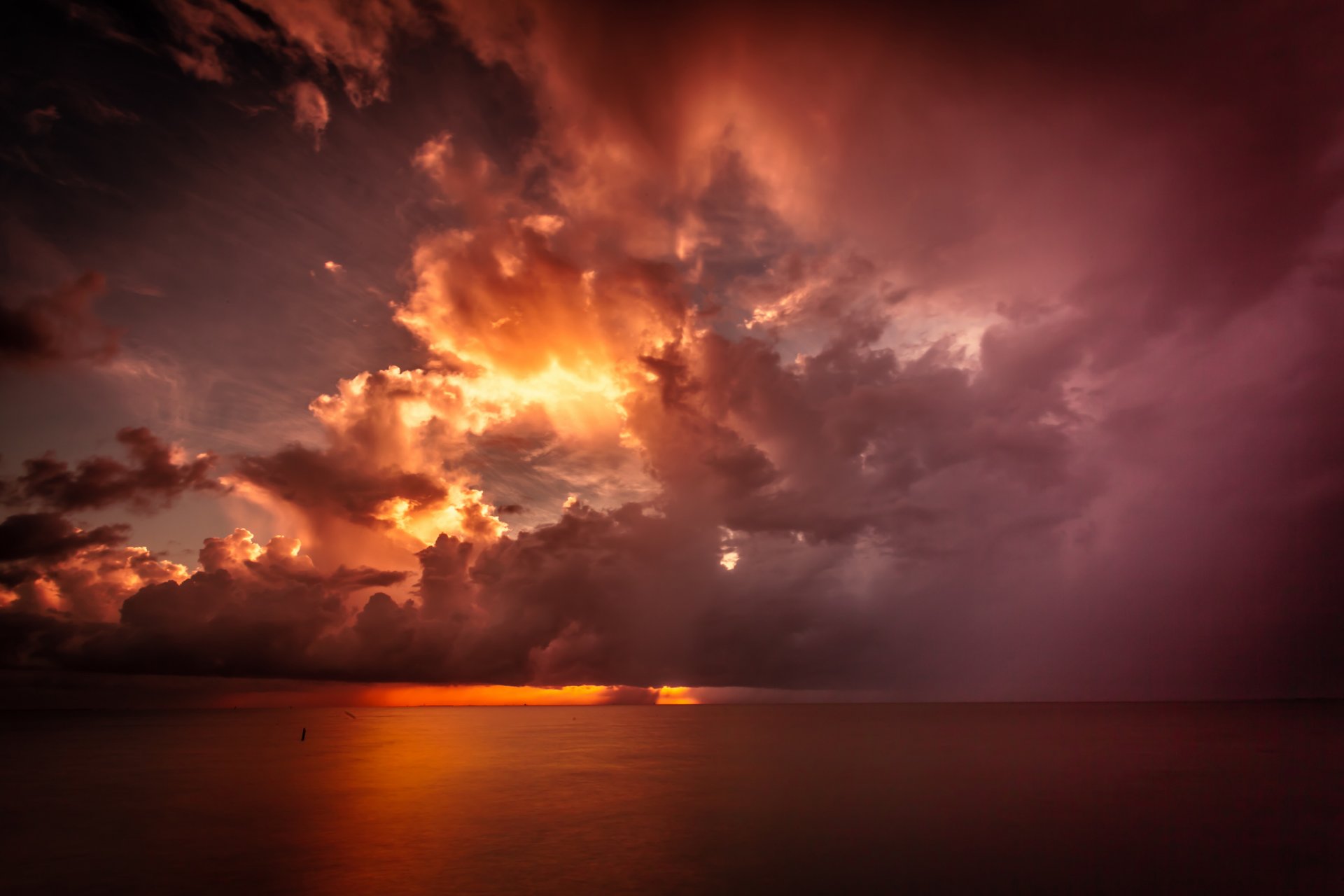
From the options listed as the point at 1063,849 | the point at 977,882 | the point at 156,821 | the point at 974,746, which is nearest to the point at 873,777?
the point at 1063,849

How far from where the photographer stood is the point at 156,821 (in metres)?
55.4

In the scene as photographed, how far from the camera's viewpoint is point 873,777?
258 feet

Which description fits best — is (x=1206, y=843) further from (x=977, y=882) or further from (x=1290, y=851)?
(x=977, y=882)

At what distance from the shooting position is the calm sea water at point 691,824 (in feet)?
124

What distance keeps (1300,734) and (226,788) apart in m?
205

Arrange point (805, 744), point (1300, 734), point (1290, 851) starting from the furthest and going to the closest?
point (1300, 734) → point (805, 744) → point (1290, 851)

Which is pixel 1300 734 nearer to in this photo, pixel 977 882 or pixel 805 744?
pixel 805 744

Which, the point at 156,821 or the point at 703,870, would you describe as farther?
the point at 156,821

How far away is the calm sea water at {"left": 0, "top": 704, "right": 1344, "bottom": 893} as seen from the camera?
3772cm

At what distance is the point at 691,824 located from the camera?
53375 millimetres

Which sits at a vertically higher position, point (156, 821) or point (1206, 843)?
point (1206, 843)

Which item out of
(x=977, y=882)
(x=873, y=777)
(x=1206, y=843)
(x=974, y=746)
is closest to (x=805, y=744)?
(x=974, y=746)

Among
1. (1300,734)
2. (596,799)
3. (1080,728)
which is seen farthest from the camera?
(1080,728)

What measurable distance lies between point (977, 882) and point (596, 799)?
41682mm
